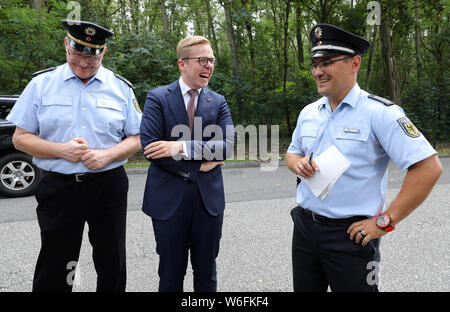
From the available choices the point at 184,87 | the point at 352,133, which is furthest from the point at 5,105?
the point at 352,133

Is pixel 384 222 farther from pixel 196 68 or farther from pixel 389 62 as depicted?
pixel 389 62

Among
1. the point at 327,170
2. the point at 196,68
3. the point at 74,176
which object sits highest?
the point at 196,68

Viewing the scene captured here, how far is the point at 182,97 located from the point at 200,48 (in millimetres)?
336

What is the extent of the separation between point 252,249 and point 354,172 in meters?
2.38

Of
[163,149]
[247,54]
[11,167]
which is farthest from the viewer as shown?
[247,54]

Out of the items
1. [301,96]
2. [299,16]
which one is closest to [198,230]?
[301,96]

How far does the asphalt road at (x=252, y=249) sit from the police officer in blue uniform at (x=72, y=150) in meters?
0.87

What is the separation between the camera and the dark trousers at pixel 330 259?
182cm

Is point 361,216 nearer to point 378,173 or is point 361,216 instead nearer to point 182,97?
point 378,173

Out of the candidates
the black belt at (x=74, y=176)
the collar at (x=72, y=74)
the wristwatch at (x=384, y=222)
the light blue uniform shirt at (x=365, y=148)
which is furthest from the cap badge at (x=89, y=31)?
the wristwatch at (x=384, y=222)

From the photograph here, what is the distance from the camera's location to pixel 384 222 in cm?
176

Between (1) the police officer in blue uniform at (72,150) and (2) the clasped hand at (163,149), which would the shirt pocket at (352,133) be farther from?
(1) the police officer in blue uniform at (72,150)

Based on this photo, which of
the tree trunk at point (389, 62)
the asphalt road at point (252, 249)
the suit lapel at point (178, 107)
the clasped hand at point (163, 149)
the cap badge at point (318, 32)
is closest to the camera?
the cap badge at point (318, 32)

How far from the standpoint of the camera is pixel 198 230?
7.69 feet
